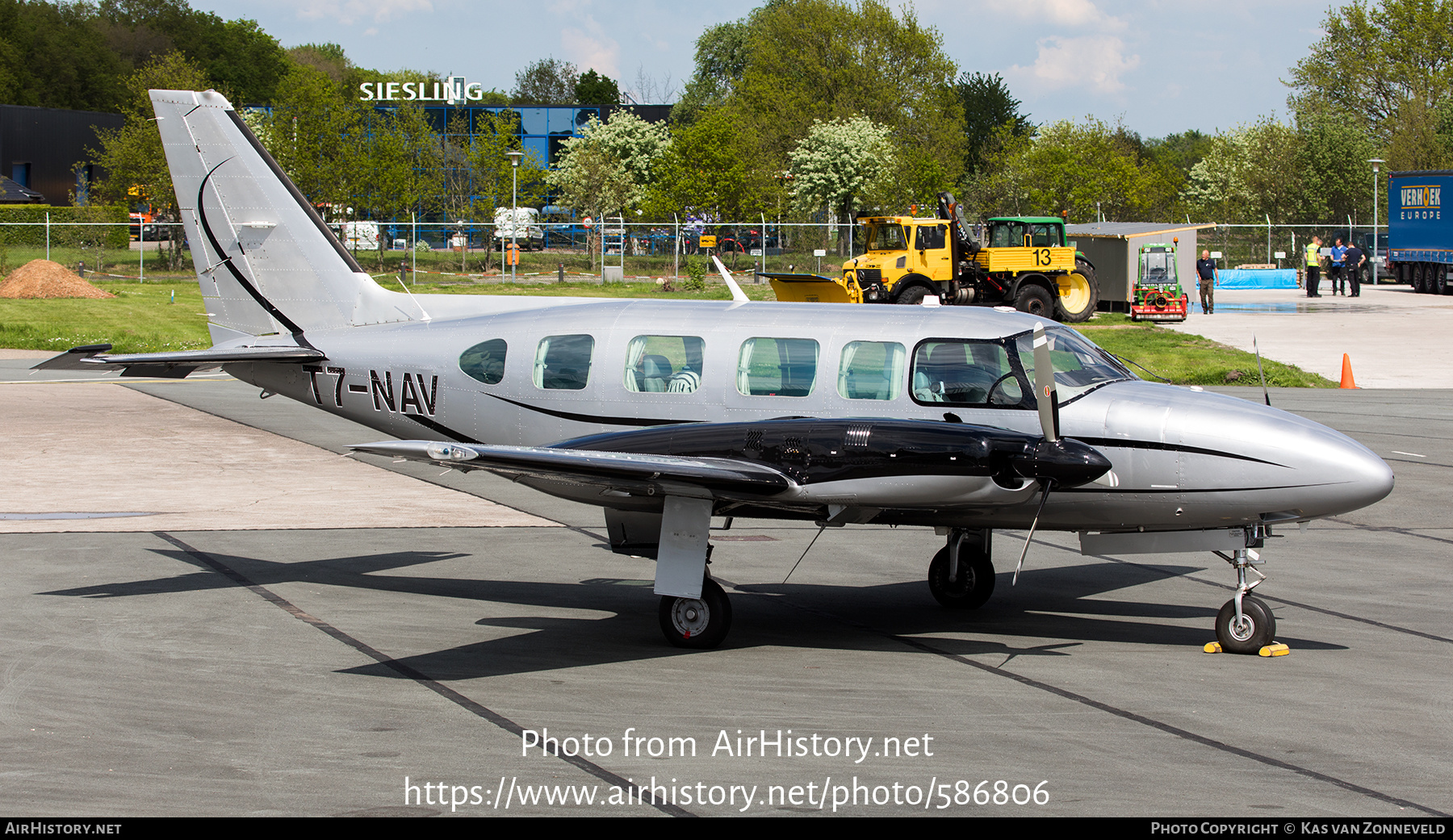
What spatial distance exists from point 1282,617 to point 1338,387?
20417mm

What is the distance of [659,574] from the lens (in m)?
9.59

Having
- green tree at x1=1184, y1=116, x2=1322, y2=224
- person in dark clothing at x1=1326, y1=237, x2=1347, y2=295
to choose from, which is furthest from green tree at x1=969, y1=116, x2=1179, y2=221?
person in dark clothing at x1=1326, y1=237, x2=1347, y2=295

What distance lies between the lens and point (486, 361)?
1140 centimetres

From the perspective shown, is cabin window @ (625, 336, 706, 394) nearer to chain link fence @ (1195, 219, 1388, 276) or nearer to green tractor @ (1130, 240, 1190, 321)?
green tractor @ (1130, 240, 1190, 321)

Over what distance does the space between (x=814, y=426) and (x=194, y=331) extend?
106ft

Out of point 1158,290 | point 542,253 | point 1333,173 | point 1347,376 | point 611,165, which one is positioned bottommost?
point 1347,376

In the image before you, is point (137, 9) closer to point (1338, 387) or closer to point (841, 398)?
point (1338, 387)

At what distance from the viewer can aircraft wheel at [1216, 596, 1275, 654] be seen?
9453mm

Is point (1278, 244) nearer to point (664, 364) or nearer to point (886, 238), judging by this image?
point (886, 238)

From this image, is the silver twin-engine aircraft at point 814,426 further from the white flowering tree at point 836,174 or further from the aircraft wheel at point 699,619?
the white flowering tree at point 836,174

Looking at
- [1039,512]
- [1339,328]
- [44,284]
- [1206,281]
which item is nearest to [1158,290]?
[1206,281]

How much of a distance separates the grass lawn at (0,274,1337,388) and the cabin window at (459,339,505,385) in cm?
1607
